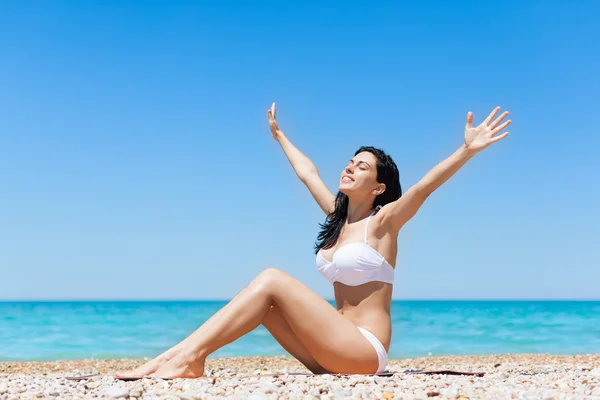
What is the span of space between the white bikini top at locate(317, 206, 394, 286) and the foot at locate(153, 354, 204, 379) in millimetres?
1426

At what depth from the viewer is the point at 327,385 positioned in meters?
5.06

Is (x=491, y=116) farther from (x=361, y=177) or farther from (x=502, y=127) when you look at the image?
(x=361, y=177)

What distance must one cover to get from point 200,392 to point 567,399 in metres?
2.50

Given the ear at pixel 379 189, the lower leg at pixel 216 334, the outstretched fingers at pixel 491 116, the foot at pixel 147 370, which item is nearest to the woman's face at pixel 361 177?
the ear at pixel 379 189

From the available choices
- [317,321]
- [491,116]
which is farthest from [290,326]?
[491,116]

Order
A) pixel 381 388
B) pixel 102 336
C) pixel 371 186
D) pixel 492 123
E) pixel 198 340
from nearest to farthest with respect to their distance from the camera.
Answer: pixel 381 388 → pixel 198 340 → pixel 492 123 → pixel 371 186 → pixel 102 336

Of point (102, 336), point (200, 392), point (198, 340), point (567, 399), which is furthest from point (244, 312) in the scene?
point (102, 336)

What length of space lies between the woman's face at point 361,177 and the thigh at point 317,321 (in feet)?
3.98

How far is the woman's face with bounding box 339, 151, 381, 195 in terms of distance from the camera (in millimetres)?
6461

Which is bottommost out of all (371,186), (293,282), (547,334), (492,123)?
(547,334)

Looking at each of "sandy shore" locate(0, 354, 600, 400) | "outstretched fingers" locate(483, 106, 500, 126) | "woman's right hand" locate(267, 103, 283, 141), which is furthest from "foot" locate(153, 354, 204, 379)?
"woman's right hand" locate(267, 103, 283, 141)

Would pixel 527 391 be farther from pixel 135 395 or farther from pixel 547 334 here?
pixel 547 334

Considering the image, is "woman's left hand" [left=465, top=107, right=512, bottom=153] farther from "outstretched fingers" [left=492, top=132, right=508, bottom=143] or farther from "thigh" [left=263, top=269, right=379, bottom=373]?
"thigh" [left=263, top=269, right=379, bottom=373]

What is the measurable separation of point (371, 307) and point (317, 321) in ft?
2.02
